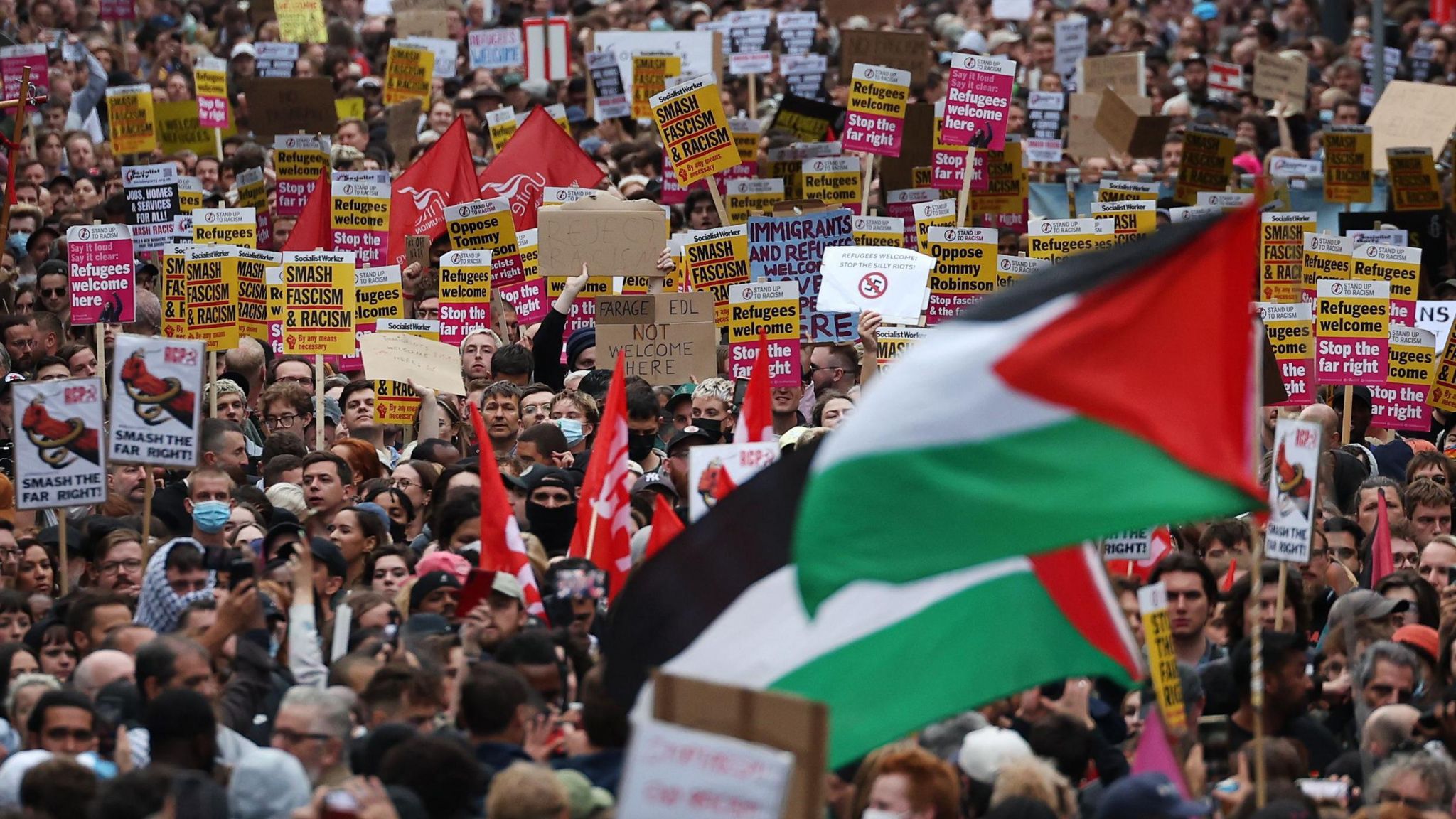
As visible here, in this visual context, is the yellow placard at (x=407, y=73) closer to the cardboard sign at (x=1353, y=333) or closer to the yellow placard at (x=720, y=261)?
the yellow placard at (x=720, y=261)

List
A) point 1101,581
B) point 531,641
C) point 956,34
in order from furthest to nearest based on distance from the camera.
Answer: point 956,34, point 531,641, point 1101,581

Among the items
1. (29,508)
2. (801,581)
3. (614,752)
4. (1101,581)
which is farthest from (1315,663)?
(29,508)

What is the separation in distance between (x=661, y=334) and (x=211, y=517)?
15.2 ft

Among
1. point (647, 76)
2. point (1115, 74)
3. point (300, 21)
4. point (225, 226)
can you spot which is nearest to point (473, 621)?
point (225, 226)

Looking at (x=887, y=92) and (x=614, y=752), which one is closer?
(x=614, y=752)

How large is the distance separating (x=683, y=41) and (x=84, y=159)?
532cm

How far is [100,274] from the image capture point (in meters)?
15.0

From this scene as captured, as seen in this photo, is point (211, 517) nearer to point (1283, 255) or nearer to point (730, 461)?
point (730, 461)

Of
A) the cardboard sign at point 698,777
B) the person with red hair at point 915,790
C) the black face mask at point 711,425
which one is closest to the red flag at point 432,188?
the black face mask at point 711,425

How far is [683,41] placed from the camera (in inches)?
886

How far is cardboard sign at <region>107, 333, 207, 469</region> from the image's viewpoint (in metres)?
10.9

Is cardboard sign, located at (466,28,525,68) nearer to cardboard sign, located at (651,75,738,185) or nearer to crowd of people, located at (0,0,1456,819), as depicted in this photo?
crowd of people, located at (0,0,1456,819)

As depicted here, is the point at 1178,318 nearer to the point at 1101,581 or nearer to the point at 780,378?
the point at 1101,581

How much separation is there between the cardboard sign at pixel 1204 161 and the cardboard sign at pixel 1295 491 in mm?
9098
